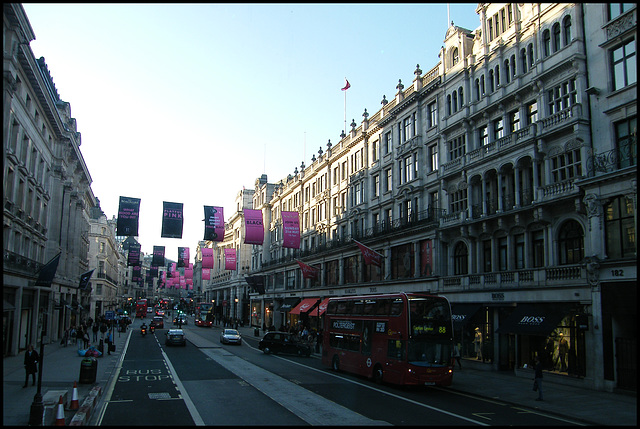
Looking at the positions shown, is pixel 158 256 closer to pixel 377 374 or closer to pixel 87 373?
pixel 87 373

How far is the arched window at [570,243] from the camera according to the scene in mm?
25141

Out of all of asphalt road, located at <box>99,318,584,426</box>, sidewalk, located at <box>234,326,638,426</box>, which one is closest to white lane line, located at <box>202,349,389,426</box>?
asphalt road, located at <box>99,318,584,426</box>

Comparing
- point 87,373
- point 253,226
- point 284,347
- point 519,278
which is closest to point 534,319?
point 519,278

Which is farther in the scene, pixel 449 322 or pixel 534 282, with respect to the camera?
pixel 534 282

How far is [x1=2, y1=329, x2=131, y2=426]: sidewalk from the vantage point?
15.1m

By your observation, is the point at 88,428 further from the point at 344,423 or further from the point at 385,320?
the point at 385,320

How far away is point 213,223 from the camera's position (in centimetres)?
4159

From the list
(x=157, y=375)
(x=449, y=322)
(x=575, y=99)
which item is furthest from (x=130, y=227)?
(x=575, y=99)

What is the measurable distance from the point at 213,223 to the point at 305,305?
2049 cm

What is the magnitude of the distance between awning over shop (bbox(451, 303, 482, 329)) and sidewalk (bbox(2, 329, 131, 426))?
19.8 meters

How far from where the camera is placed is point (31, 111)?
3472cm

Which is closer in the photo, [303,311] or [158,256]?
[303,311]

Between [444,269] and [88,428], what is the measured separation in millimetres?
26387

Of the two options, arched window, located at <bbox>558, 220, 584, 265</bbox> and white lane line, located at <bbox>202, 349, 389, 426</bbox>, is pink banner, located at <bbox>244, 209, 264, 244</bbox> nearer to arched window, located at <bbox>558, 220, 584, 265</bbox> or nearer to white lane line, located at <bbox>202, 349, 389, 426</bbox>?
white lane line, located at <bbox>202, 349, 389, 426</bbox>
